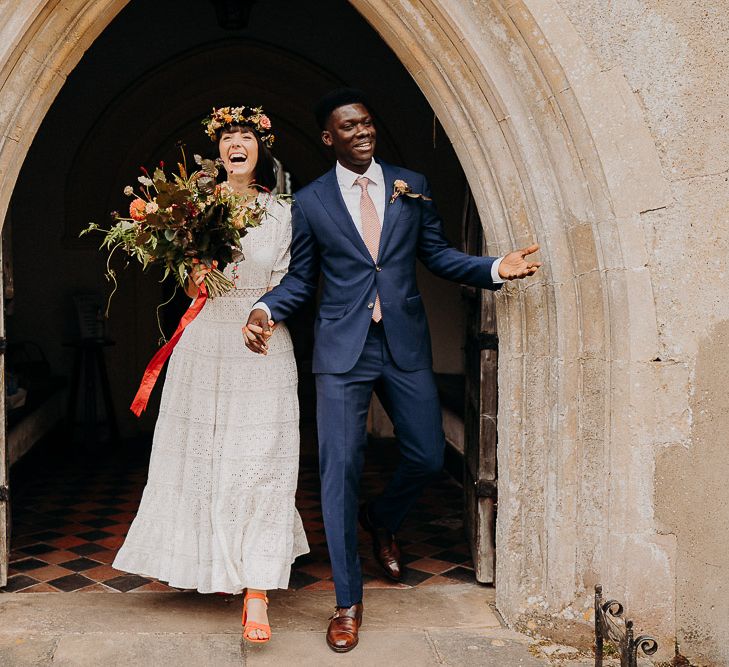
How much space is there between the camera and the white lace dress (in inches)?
130

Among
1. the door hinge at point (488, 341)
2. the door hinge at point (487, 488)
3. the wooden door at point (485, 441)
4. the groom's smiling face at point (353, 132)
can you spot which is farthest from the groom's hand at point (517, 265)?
the door hinge at point (487, 488)

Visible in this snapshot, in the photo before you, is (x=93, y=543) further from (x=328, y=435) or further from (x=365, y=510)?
(x=328, y=435)

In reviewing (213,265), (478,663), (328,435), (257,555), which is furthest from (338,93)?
(478,663)

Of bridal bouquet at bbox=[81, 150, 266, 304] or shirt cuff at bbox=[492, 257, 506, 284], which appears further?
shirt cuff at bbox=[492, 257, 506, 284]

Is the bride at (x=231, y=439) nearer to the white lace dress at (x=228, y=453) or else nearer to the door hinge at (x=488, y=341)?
the white lace dress at (x=228, y=453)

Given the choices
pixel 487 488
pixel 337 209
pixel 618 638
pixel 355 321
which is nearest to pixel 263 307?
pixel 355 321

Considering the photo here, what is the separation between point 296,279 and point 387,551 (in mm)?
1309

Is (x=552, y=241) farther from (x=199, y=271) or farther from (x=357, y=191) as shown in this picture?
(x=199, y=271)

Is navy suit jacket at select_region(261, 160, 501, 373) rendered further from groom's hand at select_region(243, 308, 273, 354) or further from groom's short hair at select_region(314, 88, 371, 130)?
groom's short hair at select_region(314, 88, 371, 130)

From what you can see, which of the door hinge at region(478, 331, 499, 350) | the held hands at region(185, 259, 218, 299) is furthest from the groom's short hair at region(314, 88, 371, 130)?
the door hinge at region(478, 331, 499, 350)

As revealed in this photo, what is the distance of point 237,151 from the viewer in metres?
3.36

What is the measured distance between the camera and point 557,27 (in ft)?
10.1

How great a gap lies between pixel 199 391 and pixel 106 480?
292 cm

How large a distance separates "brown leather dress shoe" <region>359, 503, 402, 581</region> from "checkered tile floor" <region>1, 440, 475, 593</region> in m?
0.06
